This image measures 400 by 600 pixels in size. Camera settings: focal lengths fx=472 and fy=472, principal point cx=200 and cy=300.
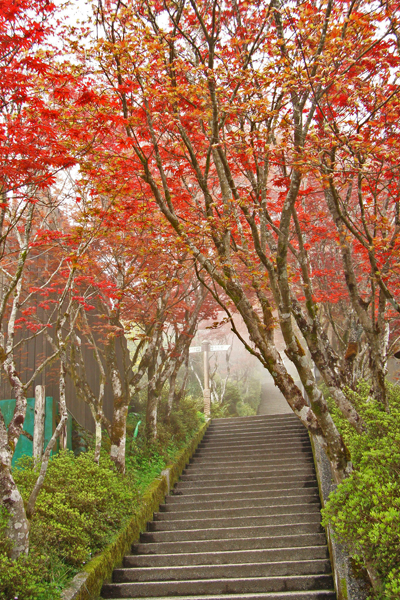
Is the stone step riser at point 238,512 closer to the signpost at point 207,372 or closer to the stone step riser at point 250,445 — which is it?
the stone step riser at point 250,445

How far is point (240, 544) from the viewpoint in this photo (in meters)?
7.15

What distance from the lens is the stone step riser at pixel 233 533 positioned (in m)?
7.39

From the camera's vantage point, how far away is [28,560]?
4.39 metres

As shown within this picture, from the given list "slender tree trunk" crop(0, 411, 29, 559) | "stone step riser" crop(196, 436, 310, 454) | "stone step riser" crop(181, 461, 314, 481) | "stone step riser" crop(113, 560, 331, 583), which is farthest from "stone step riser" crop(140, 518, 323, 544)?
"stone step riser" crop(196, 436, 310, 454)

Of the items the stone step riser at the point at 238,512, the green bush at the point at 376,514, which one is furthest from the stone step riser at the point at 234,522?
the green bush at the point at 376,514

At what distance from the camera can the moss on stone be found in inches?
208

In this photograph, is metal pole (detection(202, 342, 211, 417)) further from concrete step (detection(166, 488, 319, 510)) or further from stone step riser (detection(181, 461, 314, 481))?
concrete step (detection(166, 488, 319, 510))

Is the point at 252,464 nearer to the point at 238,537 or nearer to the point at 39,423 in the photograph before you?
the point at 238,537

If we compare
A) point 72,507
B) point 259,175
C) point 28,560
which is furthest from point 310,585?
point 259,175

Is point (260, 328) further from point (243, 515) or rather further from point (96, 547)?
point (243, 515)

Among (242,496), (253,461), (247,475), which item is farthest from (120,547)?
(253,461)

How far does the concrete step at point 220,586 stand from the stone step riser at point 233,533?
1.29 metres

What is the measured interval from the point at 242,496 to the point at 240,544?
6.59 feet

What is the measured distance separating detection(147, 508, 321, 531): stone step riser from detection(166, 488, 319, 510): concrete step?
2.15 feet
